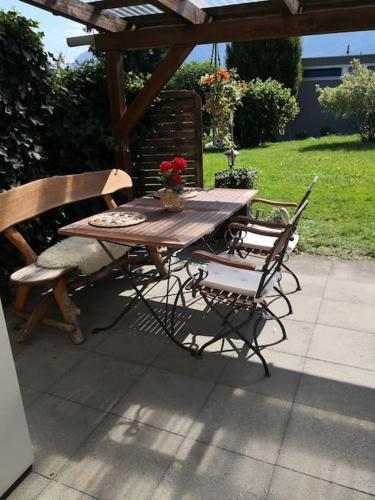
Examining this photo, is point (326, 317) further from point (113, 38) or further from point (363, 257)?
point (113, 38)

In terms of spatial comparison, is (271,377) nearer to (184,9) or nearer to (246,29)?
(246,29)

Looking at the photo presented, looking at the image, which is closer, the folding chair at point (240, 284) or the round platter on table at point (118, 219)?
the folding chair at point (240, 284)

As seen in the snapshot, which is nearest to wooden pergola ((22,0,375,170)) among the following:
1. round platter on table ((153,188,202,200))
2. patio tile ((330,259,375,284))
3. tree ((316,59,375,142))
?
round platter on table ((153,188,202,200))

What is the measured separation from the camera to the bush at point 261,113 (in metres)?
13.9

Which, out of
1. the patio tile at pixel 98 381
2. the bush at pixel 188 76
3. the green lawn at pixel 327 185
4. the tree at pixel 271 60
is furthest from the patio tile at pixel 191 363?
the tree at pixel 271 60

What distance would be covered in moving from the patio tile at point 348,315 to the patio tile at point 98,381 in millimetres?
1497

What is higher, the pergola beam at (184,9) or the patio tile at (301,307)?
the pergola beam at (184,9)

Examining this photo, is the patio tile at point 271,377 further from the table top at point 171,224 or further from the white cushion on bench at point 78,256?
the white cushion on bench at point 78,256

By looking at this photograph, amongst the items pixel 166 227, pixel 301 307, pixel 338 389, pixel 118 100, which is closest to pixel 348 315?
pixel 301 307

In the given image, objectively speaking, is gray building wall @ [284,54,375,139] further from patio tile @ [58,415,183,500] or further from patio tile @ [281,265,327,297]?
patio tile @ [58,415,183,500]

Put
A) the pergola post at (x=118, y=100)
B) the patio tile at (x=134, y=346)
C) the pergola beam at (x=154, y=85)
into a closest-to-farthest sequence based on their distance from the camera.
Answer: the patio tile at (x=134, y=346) < the pergola beam at (x=154, y=85) < the pergola post at (x=118, y=100)

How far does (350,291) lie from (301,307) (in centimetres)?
55

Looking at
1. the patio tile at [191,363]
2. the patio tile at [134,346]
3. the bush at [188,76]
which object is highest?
the bush at [188,76]

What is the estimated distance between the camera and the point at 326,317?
323 centimetres
